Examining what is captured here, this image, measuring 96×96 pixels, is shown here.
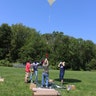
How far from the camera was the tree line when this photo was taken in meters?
90.1

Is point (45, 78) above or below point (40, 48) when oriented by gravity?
below

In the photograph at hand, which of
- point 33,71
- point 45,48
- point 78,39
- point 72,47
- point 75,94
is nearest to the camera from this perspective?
point 75,94

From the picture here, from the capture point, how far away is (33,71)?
2223 cm

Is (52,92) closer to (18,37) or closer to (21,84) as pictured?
(21,84)

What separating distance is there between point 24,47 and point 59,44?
444 inches

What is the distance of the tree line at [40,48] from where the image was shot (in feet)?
295

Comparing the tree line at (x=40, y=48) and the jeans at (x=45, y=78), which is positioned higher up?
the tree line at (x=40, y=48)

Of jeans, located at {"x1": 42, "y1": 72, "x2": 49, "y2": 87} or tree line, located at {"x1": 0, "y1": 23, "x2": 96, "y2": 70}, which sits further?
tree line, located at {"x1": 0, "y1": 23, "x2": 96, "y2": 70}

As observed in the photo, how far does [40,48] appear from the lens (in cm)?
9081

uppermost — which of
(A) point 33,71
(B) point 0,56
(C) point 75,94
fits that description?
(B) point 0,56

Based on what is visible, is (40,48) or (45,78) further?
(40,48)

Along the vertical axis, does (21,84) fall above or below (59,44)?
below

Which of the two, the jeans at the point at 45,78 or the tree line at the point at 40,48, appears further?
the tree line at the point at 40,48

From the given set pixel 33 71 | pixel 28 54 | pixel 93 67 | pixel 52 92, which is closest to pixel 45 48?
pixel 28 54
